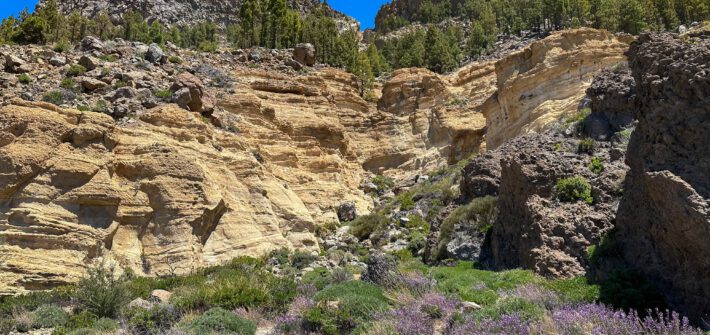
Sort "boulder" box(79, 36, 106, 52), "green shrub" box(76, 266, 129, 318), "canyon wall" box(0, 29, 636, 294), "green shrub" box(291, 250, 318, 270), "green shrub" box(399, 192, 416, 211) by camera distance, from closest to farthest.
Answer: "green shrub" box(76, 266, 129, 318)
"canyon wall" box(0, 29, 636, 294)
"green shrub" box(291, 250, 318, 270)
"green shrub" box(399, 192, 416, 211)
"boulder" box(79, 36, 106, 52)

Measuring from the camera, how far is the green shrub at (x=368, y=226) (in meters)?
28.7

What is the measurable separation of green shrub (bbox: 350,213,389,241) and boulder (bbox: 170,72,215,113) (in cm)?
1009

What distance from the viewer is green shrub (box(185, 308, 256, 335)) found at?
406 inches

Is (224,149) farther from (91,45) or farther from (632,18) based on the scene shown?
(632,18)

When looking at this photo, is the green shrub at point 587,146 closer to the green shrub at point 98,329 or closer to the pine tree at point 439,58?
the green shrub at point 98,329


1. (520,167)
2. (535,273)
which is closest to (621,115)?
(520,167)

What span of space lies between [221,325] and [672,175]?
26.8 feet

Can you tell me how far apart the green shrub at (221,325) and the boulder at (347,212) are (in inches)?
870

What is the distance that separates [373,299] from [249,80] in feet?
98.1

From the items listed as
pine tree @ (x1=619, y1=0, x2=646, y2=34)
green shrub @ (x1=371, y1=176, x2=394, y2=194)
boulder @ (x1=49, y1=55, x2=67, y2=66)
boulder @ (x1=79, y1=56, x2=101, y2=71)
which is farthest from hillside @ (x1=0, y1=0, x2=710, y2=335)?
pine tree @ (x1=619, y1=0, x2=646, y2=34)

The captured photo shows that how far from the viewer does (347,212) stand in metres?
33.2

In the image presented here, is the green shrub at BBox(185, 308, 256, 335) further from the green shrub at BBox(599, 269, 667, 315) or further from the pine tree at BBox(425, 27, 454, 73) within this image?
the pine tree at BBox(425, 27, 454, 73)

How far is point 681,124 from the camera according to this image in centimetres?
978

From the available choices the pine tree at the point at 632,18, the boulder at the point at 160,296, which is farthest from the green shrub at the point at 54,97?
the pine tree at the point at 632,18
